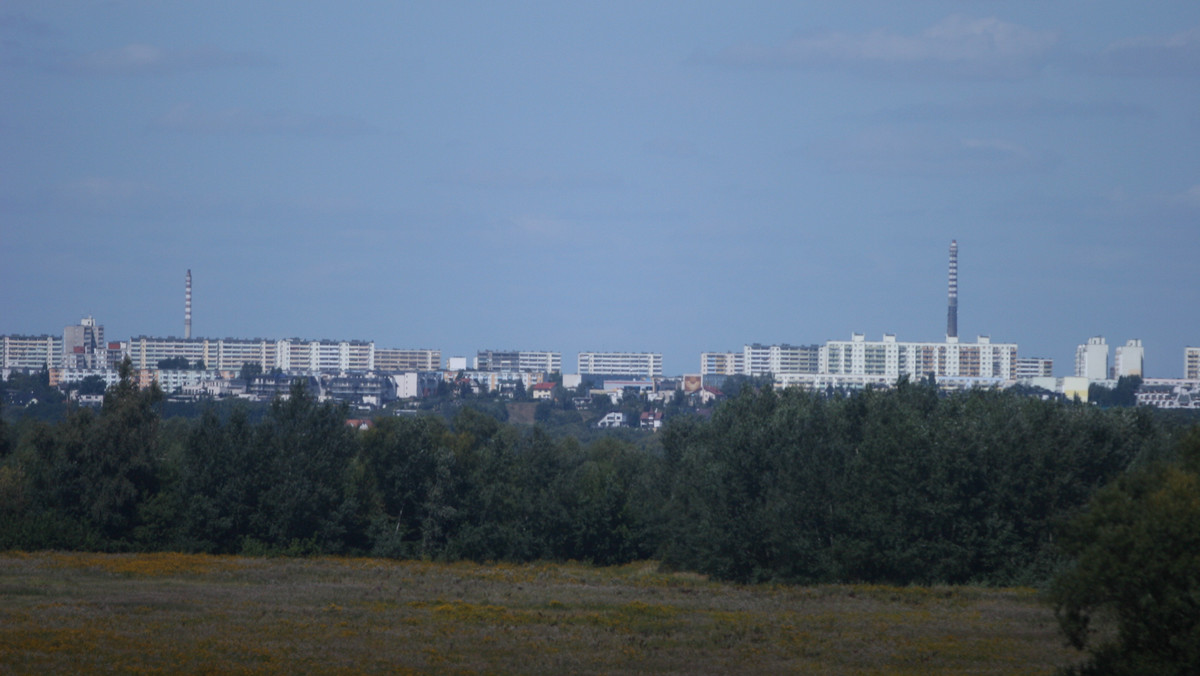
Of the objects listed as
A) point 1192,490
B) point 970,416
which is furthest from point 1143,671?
point 970,416

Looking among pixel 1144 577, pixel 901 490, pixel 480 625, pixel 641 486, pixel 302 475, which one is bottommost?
pixel 641 486

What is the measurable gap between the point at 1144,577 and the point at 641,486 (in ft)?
175

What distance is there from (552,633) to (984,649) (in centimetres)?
1166

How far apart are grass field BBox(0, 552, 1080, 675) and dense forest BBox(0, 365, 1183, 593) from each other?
5492 mm

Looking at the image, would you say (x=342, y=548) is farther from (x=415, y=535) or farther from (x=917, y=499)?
(x=917, y=499)

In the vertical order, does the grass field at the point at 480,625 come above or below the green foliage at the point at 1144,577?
below

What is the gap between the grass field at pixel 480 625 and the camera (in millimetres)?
26078

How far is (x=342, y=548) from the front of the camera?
6638 centimetres

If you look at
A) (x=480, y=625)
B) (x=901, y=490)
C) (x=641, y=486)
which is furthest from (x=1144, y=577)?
(x=641, y=486)

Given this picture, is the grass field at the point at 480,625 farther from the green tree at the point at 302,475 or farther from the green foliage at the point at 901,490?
the green tree at the point at 302,475

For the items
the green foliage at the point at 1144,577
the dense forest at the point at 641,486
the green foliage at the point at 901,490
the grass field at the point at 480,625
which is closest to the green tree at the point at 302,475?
the dense forest at the point at 641,486

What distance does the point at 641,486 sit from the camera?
236 feet

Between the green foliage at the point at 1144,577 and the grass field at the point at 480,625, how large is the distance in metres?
6.42

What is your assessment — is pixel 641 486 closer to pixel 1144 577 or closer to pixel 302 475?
pixel 302 475
